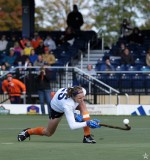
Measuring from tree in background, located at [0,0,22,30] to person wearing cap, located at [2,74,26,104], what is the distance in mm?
32544

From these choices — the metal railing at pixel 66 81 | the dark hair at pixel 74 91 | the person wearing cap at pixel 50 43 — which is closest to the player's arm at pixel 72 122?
the dark hair at pixel 74 91

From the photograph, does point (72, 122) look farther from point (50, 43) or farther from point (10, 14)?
point (10, 14)

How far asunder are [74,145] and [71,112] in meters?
0.80

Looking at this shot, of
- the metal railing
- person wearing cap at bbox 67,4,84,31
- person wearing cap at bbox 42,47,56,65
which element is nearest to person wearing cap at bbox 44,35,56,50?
person wearing cap at bbox 67,4,84,31

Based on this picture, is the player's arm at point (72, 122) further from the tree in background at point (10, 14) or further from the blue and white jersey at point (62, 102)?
the tree in background at point (10, 14)

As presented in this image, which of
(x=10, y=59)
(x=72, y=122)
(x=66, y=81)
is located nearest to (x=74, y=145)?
(x=72, y=122)

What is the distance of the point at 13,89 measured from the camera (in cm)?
3011

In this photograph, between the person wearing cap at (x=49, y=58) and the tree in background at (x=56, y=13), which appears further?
the tree in background at (x=56, y=13)

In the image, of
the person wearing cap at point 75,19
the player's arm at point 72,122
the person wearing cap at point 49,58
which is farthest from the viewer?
the person wearing cap at point 75,19

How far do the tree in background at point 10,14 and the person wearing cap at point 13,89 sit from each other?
32.5m

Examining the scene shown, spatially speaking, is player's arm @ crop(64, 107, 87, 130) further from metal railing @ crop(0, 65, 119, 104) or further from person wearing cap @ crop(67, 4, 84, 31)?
person wearing cap @ crop(67, 4, 84, 31)

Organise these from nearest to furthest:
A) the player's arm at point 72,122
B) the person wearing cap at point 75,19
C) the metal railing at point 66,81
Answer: the player's arm at point 72,122
the metal railing at point 66,81
the person wearing cap at point 75,19

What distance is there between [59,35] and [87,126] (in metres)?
23.7

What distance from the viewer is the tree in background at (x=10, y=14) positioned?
62844mm
